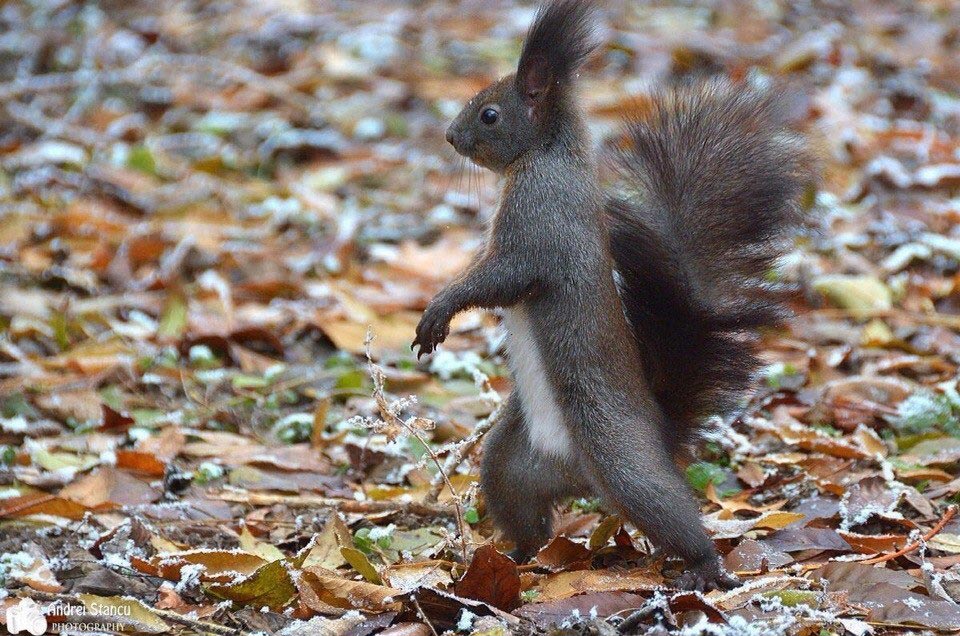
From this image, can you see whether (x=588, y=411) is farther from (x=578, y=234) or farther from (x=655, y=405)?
(x=578, y=234)

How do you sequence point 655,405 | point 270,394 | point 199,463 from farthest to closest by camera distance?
1. point 270,394
2. point 199,463
3. point 655,405

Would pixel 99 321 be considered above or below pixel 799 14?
below

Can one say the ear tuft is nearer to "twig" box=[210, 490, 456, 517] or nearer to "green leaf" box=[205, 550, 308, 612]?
"twig" box=[210, 490, 456, 517]

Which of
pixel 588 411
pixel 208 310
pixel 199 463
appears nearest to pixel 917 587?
pixel 588 411

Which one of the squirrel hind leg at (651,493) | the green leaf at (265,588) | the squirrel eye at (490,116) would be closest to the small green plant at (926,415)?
the squirrel hind leg at (651,493)

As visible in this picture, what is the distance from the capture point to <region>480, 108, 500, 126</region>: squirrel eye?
309 cm

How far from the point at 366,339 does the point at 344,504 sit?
582 millimetres

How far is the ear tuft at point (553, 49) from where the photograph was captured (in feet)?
9.94

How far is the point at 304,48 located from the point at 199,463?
4442 mm

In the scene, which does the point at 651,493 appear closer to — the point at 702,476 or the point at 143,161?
the point at 702,476

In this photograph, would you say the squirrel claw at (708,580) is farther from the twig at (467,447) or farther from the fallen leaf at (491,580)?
the twig at (467,447)

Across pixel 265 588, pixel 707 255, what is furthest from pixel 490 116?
pixel 265 588

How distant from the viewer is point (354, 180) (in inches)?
245

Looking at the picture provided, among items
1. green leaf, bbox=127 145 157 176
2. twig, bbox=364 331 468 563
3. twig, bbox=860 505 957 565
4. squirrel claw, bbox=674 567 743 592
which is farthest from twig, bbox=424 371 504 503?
green leaf, bbox=127 145 157 176
